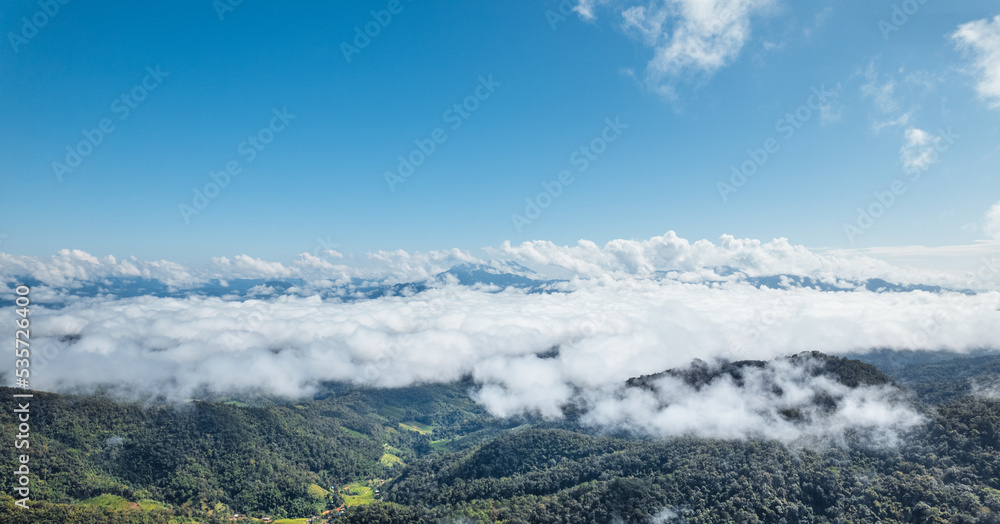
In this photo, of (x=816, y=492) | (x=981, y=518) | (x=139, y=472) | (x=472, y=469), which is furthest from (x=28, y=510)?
(x=981, y=518)

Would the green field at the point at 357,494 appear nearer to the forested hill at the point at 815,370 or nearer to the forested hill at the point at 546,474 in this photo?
the forested hill at the point at 546,474

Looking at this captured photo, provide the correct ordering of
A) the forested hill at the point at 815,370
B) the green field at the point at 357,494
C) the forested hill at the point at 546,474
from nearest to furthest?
the forested hill at the point at 546,474 < the forested hill at the point at 815,370 < the green field at the point at 357,494

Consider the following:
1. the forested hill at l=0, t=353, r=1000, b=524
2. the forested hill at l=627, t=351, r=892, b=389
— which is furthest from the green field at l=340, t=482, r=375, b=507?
the forested hill at l=627, t=351, r=892, b=389

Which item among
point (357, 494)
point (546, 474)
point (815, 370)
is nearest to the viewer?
point (546, 474)

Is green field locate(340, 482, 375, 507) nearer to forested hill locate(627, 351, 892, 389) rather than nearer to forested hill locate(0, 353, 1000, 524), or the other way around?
forested hill locate(0, 353, 1000, 524)

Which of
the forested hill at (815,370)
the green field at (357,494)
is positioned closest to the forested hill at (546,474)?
the forested hill at (815,370)

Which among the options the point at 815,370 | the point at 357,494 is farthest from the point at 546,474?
the point at 815,370

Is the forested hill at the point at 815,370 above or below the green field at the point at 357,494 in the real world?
above

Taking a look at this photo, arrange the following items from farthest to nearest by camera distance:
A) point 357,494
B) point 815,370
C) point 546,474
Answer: point 357,494
point 815,370
point 546,474

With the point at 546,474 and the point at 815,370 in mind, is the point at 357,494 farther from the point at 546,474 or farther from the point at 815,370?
the point at 815,370

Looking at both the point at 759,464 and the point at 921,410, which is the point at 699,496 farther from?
the point at 921,410
